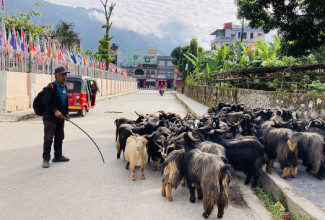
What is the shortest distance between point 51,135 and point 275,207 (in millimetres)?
4487

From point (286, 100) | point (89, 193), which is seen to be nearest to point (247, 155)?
point (89, 193)

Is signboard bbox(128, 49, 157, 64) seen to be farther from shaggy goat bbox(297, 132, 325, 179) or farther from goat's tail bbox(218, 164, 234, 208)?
goat's tail bbox(218, 164, 234, 208)

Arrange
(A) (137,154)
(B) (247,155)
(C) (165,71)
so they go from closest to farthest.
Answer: (B) (247,155)
(A) (137,154)
(C) (165,71)

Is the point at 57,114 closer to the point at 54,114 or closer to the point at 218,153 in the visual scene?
the point at 54,114

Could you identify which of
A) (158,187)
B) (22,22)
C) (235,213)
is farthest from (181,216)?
(22,22)

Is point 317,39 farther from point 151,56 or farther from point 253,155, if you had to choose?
point 151,56

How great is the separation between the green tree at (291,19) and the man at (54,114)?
885 centimetres

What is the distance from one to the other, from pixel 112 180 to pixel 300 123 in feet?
14.1

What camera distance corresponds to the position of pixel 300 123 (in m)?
6.36

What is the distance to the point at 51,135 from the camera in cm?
596

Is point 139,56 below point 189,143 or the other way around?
the other way around

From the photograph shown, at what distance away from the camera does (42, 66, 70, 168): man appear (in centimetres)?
587

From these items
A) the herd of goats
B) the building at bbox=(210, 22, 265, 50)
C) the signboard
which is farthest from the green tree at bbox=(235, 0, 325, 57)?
the signboard

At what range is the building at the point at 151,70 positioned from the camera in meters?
92.2
